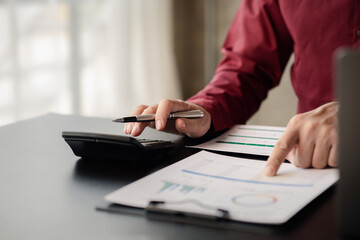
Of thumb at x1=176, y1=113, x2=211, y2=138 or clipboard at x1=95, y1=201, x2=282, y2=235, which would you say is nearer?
clipboard at x1=95, y1=201, x2=282, y2=235

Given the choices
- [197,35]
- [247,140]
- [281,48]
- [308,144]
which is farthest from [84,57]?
[308,144]

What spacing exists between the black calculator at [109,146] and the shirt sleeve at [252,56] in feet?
1.55

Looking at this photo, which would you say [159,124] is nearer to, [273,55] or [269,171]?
[269,171]

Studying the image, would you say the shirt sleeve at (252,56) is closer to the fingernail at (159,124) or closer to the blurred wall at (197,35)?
the fingernail at (159,124)

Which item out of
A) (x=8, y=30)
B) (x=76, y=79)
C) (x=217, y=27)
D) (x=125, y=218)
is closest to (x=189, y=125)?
(x=125, y=218)

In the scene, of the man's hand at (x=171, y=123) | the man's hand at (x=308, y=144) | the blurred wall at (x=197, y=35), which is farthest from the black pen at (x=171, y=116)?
the blurred wall at (x=197, y=35)

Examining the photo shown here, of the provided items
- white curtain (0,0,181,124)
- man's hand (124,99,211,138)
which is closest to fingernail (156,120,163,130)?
man's hand (124,99,211,138)

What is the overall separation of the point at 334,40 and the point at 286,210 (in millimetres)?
947

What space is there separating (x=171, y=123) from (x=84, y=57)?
2.15m

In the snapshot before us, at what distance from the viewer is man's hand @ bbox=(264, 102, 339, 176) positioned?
824 millimetres

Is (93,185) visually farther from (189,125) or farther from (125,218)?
(189,125)

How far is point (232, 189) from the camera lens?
732mm

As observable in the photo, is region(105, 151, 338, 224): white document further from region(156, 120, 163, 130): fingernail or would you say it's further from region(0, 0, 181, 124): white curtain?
region(0, 0, 181, 124): white curtain

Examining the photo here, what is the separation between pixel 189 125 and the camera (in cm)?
111
